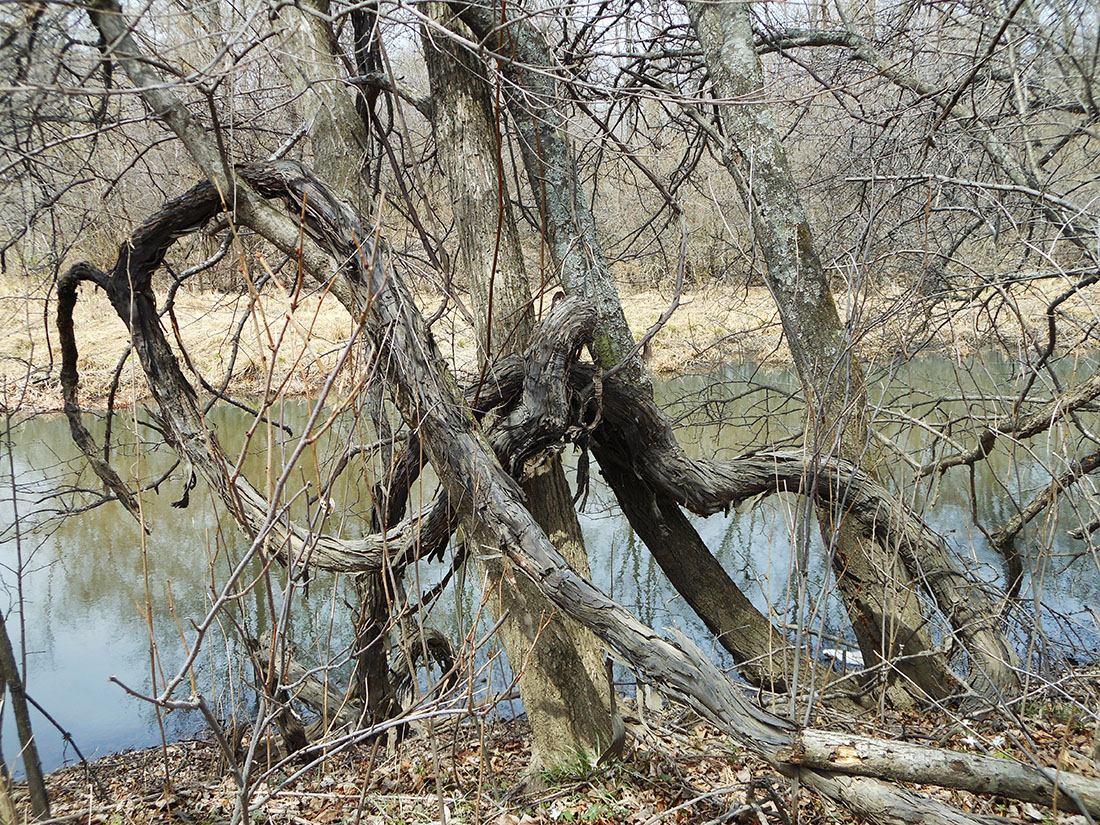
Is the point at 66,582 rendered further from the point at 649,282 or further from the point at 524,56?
the point at 649,282

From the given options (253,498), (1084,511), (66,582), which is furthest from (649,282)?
(253,498)

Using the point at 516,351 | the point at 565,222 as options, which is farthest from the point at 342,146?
the point at 516,351

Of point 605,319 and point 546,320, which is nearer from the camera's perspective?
point 546,320

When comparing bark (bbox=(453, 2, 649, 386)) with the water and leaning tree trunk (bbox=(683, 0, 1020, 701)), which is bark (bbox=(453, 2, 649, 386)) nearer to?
leaning tree trunk (bbox=(683, 0, 1020, 701))

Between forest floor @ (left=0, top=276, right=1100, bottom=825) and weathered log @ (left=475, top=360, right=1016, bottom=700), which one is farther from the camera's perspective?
weathered log @ (left=475, top=360, right=1016, bottom=700)

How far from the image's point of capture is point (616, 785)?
3.51 meters

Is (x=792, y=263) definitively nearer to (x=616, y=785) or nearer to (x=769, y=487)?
(x=769, y=487)

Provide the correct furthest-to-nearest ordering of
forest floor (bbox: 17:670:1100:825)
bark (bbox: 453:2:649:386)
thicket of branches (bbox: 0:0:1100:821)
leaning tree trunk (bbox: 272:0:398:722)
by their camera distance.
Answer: bark (bbox: 453:2:649:386) → leaning tree trunk (bbox: 272:0:398:722) → forest floor (bbox: 17:670:1100:825) → thicket of branches (bbox: 0:0:1100:821)

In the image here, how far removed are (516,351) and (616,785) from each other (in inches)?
79.7

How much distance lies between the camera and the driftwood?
2.46 meters

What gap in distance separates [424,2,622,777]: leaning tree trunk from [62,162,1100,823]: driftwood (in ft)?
1.20

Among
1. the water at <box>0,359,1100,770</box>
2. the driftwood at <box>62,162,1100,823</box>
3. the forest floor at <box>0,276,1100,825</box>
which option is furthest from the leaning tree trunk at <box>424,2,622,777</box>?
the water at <box>0,359,1100,770</box>

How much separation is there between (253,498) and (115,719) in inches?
179

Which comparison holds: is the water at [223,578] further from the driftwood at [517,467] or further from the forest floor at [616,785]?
the driftwood at [517,467]
